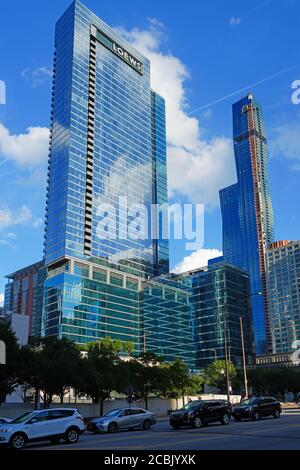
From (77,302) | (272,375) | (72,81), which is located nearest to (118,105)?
(72,81)

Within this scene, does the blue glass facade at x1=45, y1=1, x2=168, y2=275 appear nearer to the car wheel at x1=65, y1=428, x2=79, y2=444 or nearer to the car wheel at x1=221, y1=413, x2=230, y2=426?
the car wheel at x1=221, y1=413, x2=230, y2=426

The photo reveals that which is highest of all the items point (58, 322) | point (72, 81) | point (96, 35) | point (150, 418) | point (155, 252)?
point (96, 35)

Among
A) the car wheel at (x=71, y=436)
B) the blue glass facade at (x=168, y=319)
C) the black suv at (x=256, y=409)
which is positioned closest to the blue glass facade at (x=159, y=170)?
the blue glass facade at (x=168, y=319)

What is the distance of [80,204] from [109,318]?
33.0 m

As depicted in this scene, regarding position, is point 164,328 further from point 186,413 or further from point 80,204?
point 186,413

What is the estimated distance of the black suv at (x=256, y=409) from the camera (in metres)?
31.2

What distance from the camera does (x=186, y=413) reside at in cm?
2675

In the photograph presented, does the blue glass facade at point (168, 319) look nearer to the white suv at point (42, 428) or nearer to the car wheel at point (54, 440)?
the car wheel at point (54, 440)

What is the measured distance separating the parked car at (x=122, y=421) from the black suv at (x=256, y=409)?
18.7ft

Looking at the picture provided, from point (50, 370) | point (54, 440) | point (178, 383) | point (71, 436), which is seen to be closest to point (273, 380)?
point (178, 383)

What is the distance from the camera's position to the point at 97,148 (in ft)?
488

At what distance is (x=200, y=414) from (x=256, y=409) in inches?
232

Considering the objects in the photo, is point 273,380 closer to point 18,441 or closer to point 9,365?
point 9,365

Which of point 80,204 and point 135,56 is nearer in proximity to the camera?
point 80,204
